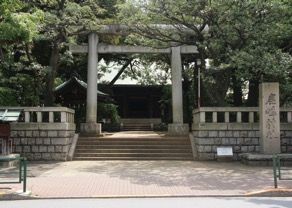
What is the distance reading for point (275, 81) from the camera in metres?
17.2

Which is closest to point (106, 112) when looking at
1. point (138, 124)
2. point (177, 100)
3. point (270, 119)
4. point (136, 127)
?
point (136, 127)

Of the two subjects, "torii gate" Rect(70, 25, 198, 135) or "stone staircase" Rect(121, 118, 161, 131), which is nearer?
"torii gate" Rect(70, 25, 198, 135)

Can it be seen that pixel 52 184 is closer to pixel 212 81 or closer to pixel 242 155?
pixel 242 155

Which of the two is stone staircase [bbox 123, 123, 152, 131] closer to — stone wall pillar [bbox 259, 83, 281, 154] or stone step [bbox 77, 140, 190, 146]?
stone step [bbox 77, 140, 190, 146]

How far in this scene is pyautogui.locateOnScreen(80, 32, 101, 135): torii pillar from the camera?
22.6 m

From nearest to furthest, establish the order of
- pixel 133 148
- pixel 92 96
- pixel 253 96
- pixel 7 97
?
1. pixel 133 148
2. pixel 7 97
3. pixel 253 96
4. pixel 92 96

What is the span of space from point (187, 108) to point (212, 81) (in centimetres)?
1202

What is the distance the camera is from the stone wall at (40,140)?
58.6 ft

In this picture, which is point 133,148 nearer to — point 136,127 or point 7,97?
point 7,97

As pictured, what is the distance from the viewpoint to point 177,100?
2347 cm

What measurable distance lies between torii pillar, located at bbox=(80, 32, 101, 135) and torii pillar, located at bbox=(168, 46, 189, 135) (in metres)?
4.59

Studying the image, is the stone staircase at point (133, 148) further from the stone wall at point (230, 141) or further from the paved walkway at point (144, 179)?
the paved walkway at point (144, 179)

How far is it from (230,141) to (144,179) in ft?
23.1

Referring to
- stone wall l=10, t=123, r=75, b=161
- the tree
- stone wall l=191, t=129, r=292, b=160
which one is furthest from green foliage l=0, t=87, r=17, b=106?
stone wall l=191, t=129, r=292, b=160
